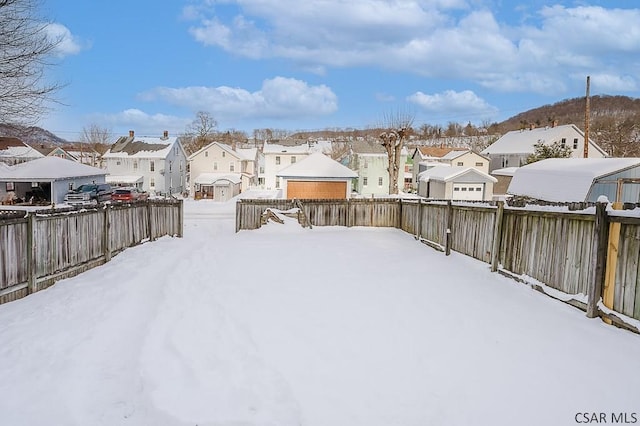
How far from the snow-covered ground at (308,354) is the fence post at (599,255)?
1.00 ft

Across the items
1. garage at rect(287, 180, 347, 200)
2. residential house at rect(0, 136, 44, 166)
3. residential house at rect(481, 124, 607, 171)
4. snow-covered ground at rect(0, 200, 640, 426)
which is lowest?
snow-covered ground at rect(0, 200, 640, 426)

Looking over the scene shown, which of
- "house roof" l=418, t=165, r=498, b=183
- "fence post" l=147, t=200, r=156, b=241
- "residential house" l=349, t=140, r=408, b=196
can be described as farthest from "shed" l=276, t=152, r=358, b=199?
"residential house" l=349, t=140, r=408, b=196

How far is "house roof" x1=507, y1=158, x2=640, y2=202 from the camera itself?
776 inches

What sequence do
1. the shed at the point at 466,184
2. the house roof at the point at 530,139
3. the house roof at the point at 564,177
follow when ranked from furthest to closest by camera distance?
the house roof at the point at 530,139
the shed at the point at 466,184
the house roof at the point at 564,177

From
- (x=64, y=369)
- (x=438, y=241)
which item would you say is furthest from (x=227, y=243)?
(x=64, y=369)

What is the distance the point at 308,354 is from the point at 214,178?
4351 cm

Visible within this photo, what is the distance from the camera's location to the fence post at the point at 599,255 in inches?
213

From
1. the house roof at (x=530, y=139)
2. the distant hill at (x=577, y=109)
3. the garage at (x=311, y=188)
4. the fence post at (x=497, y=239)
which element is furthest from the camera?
the distant hill at (x=577, y=109)

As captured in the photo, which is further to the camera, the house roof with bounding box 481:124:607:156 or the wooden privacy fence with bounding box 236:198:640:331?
the house roof with bounding box 481:124:607:156

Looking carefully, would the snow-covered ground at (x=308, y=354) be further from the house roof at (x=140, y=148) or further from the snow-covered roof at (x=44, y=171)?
the house roof at (x=140, y=148)

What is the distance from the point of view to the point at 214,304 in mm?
6836

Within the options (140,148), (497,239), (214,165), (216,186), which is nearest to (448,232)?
(497,239)

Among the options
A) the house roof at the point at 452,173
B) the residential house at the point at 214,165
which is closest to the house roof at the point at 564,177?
the house roof at the point at 452,173

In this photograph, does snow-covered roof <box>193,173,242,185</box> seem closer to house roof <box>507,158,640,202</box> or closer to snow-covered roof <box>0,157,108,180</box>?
snow-covered roof <box>0,157,108,180</box>
